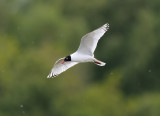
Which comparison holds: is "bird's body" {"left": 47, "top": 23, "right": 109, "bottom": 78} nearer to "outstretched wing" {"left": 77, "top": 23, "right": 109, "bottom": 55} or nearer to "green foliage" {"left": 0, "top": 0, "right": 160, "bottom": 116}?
"outstretched wing" {"left": 77, "top": 23, "right": 109, "bottom": 55}

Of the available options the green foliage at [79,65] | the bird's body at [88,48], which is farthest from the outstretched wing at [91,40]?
the green foliage at [79,65]

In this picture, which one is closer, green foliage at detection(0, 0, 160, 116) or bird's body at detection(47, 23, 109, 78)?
bird's body at detection(47, 23, 109, 78)

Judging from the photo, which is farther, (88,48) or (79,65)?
(79,65)

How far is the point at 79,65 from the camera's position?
3403 centimetres

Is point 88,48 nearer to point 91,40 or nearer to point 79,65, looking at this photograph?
point 91,40

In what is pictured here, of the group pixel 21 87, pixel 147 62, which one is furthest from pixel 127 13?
pixel 21 87

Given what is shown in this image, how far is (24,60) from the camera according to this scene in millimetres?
30062

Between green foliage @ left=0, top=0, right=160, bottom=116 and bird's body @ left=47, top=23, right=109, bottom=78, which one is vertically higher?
green foliage @ left=0, top=0, right=160, bottom=116

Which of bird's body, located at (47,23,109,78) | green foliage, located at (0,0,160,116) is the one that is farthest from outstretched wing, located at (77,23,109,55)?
green foliage, located at (0,0,160,116)

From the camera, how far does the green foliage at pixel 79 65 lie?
88.3ft

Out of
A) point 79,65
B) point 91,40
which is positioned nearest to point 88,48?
point 91,40

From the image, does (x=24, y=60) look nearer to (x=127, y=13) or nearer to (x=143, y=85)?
(x=143, y=85)

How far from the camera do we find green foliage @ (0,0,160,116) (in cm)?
2692

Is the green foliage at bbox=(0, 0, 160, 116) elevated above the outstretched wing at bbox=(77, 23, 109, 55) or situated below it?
above
